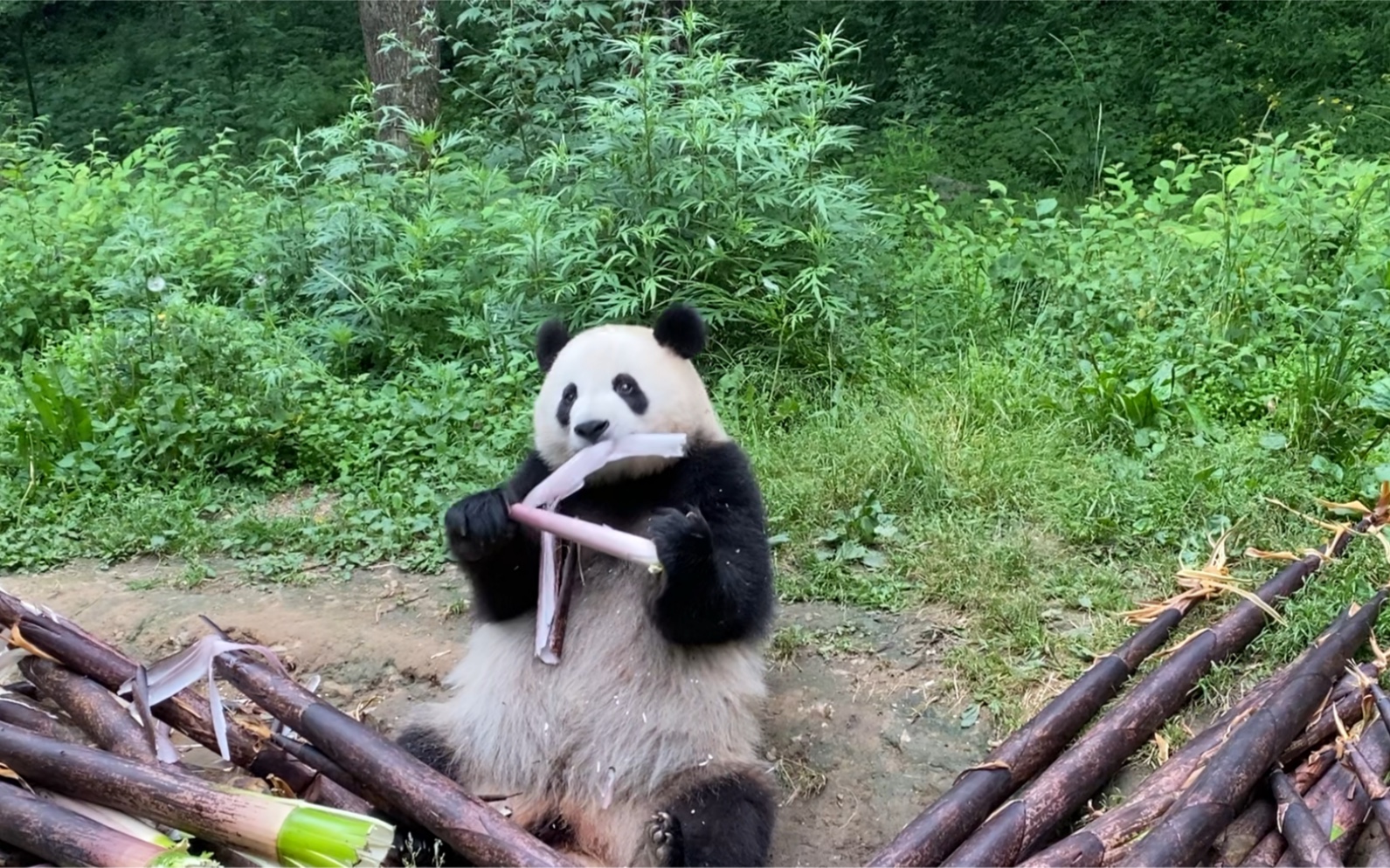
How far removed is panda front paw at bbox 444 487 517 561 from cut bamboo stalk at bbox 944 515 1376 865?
4.78 ft

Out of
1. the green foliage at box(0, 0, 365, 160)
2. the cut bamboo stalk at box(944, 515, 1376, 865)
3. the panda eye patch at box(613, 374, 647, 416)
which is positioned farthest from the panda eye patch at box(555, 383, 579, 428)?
the green foliage at box(0, 0, 365, 160)

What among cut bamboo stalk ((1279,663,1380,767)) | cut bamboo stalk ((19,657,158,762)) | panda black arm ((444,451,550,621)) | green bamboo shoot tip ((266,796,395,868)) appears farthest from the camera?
panda black arm ((444,451,550,621))

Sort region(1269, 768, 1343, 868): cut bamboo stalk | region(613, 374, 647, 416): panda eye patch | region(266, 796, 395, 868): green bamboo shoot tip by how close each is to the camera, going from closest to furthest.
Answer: region(1269, 768, 1343, 868): cut bamboo stalk < region(266, 796, 395, 868): green bamboo shoot tip < region(613, 374, 647, 416): panda eye patch

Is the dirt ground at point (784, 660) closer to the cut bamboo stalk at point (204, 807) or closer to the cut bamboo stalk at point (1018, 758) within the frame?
the cut bamboo stalk at point (1018, 758)

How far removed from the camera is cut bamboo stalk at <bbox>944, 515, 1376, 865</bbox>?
109 inches

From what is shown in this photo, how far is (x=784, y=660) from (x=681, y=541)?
1.18 metres

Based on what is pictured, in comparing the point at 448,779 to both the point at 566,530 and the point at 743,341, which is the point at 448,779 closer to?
the point at 566,530

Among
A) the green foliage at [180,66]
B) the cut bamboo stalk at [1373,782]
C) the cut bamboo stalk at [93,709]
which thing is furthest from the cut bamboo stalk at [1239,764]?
the green foliage at [180,66]

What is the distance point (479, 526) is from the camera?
3254mm

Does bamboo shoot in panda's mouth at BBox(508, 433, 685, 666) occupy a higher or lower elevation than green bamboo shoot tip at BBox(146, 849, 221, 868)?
higher

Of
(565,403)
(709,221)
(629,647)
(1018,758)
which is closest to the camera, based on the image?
(1018,758)

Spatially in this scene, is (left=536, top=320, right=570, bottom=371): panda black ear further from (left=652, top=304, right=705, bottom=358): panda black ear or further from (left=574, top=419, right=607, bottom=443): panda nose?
(left=574, top=419, right=607, bottom=443): panda nose

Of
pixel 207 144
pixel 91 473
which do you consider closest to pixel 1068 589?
pixel 91 473

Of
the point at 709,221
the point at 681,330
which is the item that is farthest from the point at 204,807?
the point at 709,221
